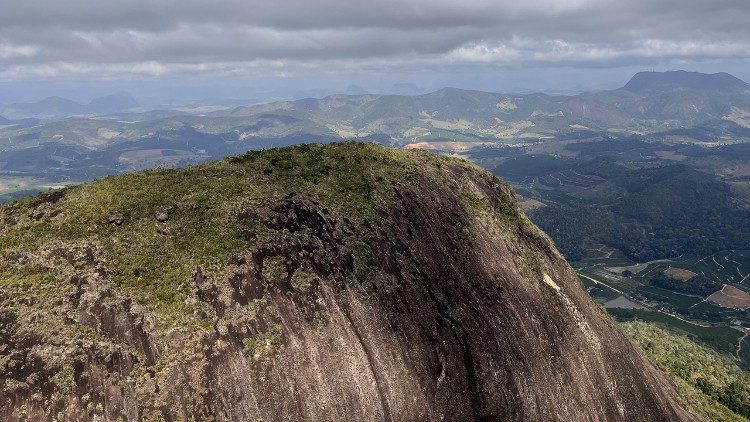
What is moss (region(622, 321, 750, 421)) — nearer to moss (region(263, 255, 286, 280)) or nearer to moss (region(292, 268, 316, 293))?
moss (region(292, 268, 316, 293))

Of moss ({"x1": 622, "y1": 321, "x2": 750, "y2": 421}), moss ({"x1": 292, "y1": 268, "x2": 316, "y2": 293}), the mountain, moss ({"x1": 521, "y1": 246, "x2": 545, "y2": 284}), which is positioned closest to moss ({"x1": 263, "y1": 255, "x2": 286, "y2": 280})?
the mountain

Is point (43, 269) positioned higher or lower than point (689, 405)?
higher

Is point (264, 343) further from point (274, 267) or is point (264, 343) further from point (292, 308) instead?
point (274, 267)

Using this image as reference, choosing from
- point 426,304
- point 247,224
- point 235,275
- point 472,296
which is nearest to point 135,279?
point 235,275

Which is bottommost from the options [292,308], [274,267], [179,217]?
[292,308]

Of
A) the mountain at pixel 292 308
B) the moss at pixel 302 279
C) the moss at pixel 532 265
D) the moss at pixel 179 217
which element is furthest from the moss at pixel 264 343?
the moss at pixel 532 265

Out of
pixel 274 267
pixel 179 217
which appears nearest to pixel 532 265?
pixel 274 267

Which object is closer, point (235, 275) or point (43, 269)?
point (43, 269)

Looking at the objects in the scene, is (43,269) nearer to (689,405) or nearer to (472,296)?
(472,296)
